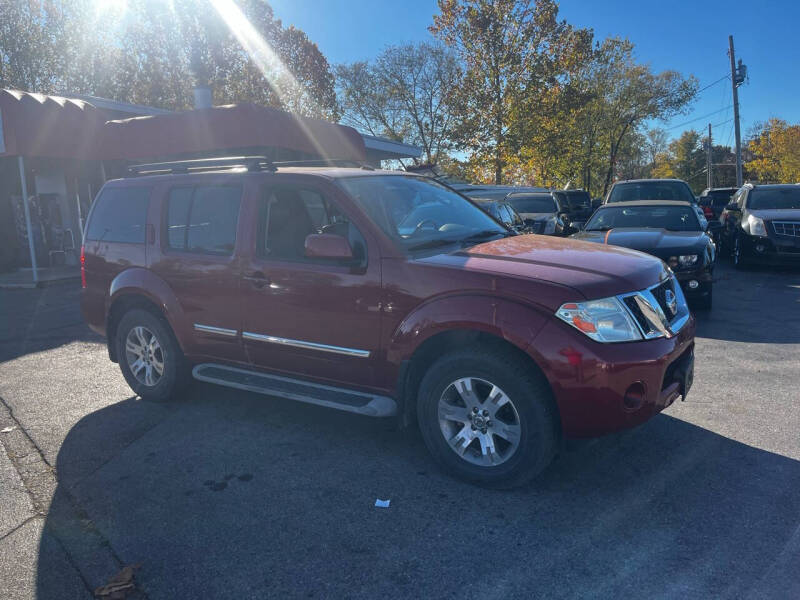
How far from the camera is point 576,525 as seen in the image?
329cm

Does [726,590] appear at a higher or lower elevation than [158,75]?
lower

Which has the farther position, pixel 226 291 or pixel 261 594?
pixel 226 291

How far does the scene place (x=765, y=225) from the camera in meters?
12.2

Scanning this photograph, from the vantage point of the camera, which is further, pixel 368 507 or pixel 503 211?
pixel 503 211

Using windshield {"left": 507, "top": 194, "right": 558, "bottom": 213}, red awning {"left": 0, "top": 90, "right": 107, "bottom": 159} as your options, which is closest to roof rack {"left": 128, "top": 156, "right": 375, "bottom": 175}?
red awning {"left": 0, "top": 90, "right": 107, "bottom": 159}

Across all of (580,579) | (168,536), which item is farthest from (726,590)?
(168,536)

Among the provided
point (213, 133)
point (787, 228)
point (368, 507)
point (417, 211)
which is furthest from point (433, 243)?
point (787, 228)

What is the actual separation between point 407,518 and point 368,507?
0.84 ft

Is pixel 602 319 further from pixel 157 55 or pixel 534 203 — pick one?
pixel 157 55

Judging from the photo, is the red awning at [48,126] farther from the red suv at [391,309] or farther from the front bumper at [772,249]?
the front bumper at [772,249]

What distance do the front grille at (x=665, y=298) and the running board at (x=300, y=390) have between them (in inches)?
67.8

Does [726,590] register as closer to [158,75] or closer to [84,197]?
[84,197]

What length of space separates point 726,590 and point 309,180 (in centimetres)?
337

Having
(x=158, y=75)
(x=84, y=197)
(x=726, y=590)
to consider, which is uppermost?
(x=158, y=75)
